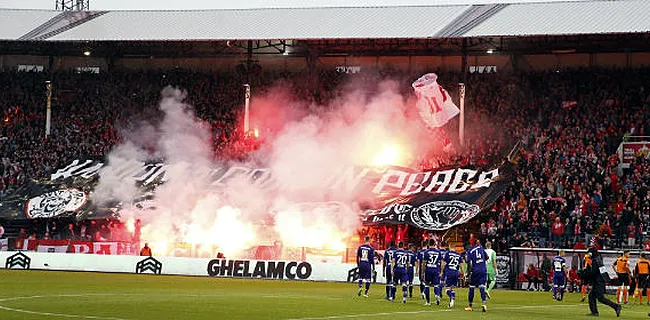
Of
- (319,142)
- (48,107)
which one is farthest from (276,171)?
(48,107)

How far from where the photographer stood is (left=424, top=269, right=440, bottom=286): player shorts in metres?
26.4

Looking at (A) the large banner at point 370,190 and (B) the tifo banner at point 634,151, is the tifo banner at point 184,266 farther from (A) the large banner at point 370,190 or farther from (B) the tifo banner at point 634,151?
(B) the tifo banner at point 634,151

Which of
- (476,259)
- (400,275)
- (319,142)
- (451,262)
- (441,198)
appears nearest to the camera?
(476,259)

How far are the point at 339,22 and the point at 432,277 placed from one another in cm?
2556

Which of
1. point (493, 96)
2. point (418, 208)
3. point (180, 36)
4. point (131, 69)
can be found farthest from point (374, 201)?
point (131, 69)

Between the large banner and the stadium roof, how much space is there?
625cm

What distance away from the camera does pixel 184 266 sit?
128 ft

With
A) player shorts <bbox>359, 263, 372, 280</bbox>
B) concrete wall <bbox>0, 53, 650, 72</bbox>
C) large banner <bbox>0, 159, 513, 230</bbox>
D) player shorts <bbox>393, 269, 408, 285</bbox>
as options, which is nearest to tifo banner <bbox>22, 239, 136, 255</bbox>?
large banner <bbox>0, 159, 513, 230</bbox>

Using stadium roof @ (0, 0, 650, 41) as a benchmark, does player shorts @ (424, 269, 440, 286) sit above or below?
below

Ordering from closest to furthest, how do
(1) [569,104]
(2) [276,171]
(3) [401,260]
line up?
(3) [401,260], (2) [276,171], (1) [569,104]

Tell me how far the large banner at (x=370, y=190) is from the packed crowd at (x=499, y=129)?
855 millimetres

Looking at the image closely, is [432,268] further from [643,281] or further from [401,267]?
[643,281]

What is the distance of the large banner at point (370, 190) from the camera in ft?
139

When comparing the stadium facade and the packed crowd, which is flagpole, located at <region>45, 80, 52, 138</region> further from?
the stadium facade
